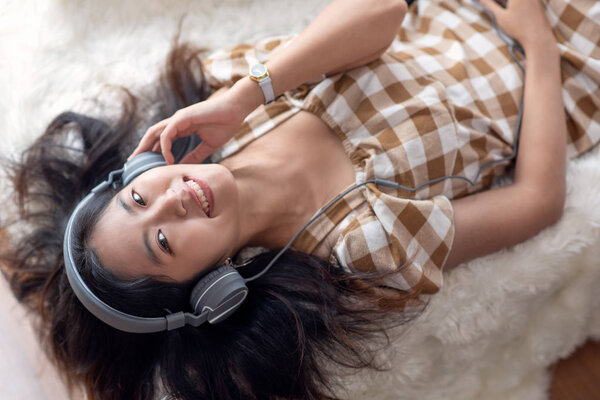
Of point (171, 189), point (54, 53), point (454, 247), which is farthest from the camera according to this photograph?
point (54, 53)

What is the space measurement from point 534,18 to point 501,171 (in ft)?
1.11

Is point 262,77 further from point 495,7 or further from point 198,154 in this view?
point 495,7

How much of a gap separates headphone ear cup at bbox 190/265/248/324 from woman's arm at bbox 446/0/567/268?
0.44m

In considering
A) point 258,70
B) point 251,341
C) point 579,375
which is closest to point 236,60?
point 258,70

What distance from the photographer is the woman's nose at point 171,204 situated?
3.18 ft

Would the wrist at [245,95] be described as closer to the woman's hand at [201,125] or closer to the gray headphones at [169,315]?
the woman's hand at [201,125]

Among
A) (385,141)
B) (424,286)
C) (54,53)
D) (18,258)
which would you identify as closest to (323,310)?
(424,286)

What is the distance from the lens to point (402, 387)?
3.91 ft

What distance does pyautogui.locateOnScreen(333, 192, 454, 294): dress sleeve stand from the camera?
108 centimetres

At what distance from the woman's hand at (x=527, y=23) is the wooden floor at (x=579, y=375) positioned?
2.42 ft

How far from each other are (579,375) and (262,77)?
3.41ft

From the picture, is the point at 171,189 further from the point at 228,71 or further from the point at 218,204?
the point at 228,71

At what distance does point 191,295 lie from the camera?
1021 mm

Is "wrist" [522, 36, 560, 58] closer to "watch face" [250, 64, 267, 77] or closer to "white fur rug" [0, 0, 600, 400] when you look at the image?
"white fur rug" [0, 0, 600, 400]
